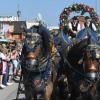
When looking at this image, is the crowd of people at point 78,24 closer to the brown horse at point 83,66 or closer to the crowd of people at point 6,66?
the brown horse at point 83,66

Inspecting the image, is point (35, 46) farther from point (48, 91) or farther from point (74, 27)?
point (74, 27)

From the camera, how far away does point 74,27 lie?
12.4 metres

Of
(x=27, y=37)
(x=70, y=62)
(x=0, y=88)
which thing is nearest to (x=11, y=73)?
(x=0, y=88)

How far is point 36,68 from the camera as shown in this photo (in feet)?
33.6

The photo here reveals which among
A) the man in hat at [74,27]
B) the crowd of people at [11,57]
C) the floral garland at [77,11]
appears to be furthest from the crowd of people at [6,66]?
the man in hat at [74,27]

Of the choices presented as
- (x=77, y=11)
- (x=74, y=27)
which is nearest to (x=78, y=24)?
(x=74, y=27)

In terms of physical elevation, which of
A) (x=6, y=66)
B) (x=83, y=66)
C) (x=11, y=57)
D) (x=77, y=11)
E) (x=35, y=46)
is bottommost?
(x=6, y=66)

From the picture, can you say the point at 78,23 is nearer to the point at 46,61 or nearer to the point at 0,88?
the point at 46,61

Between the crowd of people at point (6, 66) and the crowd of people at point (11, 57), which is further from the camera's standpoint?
the crowd of people at point (6, 66)

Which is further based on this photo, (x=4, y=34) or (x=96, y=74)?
(x=4, y=34)

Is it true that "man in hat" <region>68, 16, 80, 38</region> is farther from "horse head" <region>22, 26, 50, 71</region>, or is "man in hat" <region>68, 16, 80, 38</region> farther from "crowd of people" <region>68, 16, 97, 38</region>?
"horse head" <region>22, 26, 50, 71</region>

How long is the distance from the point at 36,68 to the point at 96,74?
2241 millimetres

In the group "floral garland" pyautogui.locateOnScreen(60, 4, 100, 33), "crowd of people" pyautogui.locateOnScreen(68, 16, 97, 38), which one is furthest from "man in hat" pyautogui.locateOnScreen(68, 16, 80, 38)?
"floral garland" pyautogui.locateOnScreen(60, 4, 100, 33)

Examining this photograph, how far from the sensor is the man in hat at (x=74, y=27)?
470 inches
